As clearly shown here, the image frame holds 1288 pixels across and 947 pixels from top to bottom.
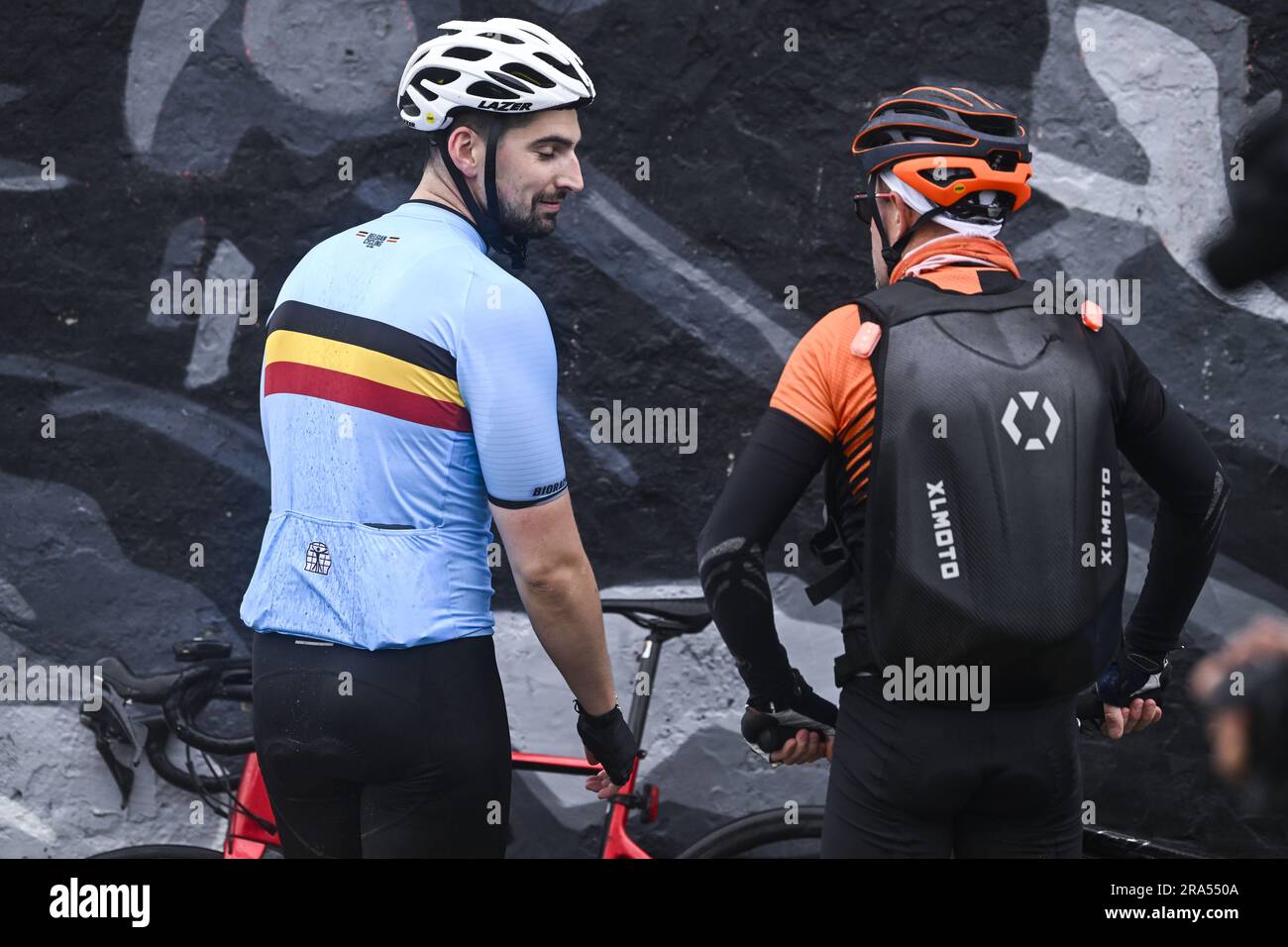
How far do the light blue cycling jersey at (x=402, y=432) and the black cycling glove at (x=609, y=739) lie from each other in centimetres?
40

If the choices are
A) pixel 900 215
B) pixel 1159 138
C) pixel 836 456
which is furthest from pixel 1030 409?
pixel 1159 138

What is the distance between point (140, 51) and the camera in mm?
4426

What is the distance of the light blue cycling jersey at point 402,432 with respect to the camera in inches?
105

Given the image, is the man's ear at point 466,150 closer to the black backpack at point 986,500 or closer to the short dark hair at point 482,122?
the short dark hair at point 482,122

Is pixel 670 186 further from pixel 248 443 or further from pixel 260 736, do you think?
pixel 260 736

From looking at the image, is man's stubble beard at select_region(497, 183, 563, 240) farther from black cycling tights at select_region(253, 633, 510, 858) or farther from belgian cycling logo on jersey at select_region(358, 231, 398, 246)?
black cycling tights at select_region(253, 633, 510, 858)

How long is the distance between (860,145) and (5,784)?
348 cm

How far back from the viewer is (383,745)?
8.85 ft

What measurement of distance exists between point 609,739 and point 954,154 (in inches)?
56.9

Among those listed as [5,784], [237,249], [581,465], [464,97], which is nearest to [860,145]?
[464,97]

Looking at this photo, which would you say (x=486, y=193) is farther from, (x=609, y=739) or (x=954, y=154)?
(x=609, y=739)

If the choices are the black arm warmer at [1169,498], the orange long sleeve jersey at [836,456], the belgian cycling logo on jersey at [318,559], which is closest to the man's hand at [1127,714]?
the black arm warmer at [1169,498]

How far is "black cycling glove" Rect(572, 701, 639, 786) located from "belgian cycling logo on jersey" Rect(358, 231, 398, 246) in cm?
107

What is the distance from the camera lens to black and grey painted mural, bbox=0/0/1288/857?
4.42m
